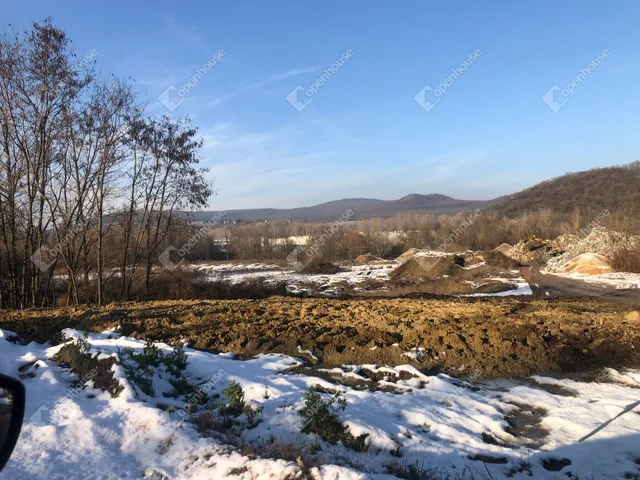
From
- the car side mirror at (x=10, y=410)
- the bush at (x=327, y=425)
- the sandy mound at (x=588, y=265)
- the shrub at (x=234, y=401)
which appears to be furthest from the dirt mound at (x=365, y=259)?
the car side mirror at (x=10, y=410)

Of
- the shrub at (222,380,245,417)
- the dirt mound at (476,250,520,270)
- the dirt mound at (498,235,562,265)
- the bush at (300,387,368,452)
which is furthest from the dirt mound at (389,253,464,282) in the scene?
the bush at (300,387,368,452)

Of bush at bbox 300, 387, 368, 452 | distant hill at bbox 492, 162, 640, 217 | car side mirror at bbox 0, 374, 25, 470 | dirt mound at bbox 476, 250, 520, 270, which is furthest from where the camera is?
distant hill at bbox 492, 162, 640, 217

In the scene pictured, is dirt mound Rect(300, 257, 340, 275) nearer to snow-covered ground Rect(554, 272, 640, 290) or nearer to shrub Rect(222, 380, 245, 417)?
snow-covered ground Rect(554, 272, 640, 290)

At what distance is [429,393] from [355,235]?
157 ft

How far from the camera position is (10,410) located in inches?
90.2

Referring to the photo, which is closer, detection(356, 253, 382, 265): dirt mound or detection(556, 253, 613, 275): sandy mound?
detection(556, 253, 613, 275): sandy mound

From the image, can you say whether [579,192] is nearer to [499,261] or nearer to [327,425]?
[499,261]

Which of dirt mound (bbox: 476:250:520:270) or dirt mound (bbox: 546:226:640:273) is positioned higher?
dirt mound (bbox: 546:226:640:273)

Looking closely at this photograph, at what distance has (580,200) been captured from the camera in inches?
3585

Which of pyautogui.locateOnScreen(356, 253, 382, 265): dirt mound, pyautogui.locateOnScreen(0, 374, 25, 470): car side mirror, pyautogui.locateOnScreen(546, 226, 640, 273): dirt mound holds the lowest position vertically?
pyautogui.locateOnScreen(356, 253, 382, 265): dirt mound

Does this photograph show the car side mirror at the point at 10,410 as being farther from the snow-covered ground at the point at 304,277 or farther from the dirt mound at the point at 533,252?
the dirt mound at the point at 533,252

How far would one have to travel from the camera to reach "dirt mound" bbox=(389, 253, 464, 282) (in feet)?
92.2

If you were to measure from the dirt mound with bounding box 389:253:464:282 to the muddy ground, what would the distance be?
17900 millimetres

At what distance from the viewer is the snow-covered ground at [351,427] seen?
336 centimetres
